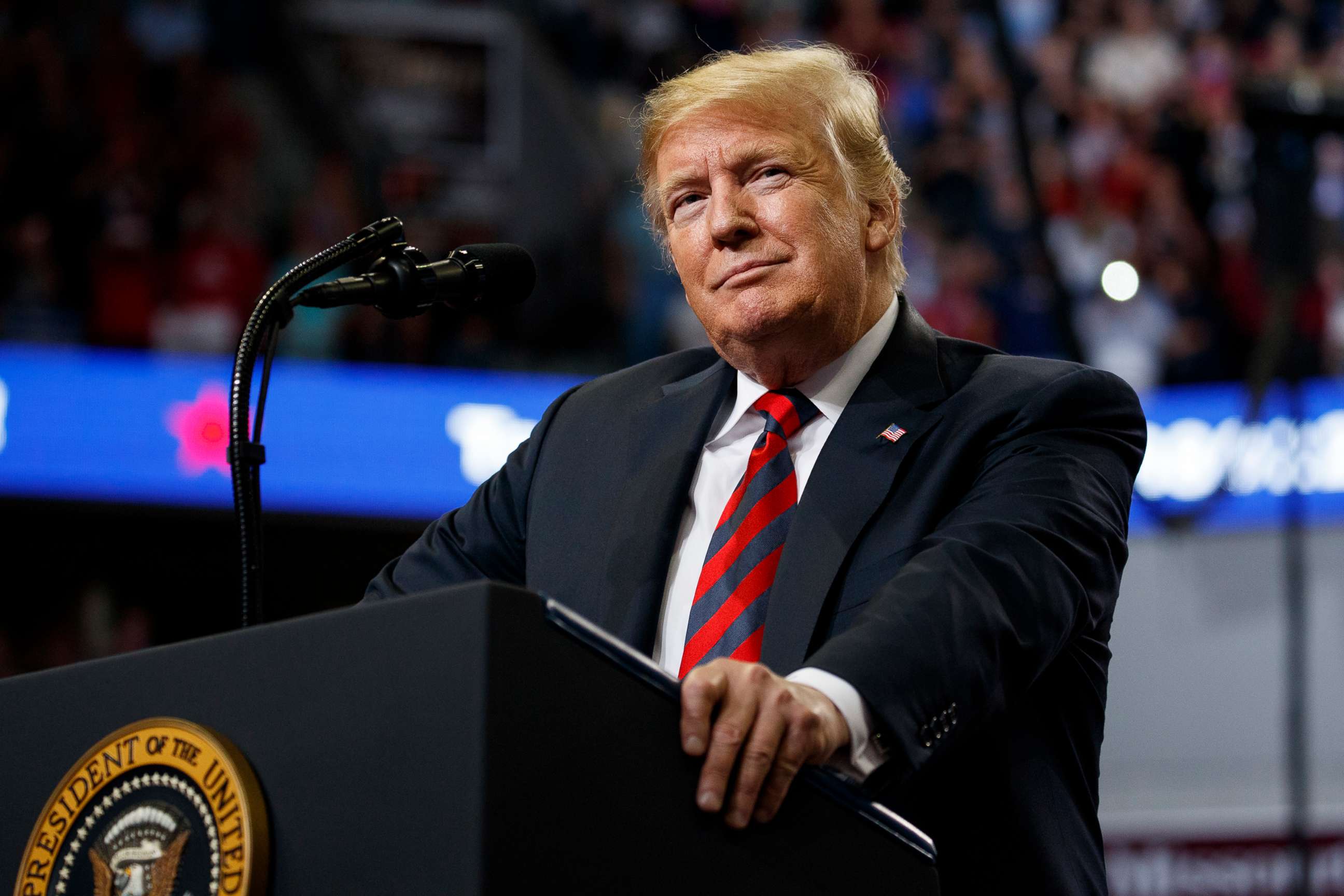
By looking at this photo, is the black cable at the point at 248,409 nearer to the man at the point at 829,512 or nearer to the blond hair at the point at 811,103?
the man at the point at 829,512

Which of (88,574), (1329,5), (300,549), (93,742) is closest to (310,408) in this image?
(300,549)

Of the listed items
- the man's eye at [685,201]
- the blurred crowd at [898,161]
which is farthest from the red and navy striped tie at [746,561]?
the blurred crowd at [898,161]

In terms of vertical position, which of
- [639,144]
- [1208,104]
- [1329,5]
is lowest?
[639,144]

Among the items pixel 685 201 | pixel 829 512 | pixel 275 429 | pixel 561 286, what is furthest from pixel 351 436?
pixel 829 512

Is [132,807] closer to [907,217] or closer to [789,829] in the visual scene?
[789,829]

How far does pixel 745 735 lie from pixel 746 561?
481mm

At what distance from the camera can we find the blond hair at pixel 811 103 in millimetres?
1583

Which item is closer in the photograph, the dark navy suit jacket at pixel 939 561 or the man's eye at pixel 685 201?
the dark navy suit jacket at pixel 939 561

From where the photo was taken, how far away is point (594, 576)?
146 cm

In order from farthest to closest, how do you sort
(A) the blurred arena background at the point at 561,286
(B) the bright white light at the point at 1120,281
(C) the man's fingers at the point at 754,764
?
(B) the bright white light at the point at 1120,281 < (A) the blurred arena background at the point at 561,286 < (C) the man's fingers at the point at 754,764

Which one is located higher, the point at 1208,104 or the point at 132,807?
the point at 1208,104

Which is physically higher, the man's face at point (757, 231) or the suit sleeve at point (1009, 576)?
the man's face at point (757, 231)

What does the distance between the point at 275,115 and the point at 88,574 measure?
8.00 ft

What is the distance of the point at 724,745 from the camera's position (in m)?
0.90
